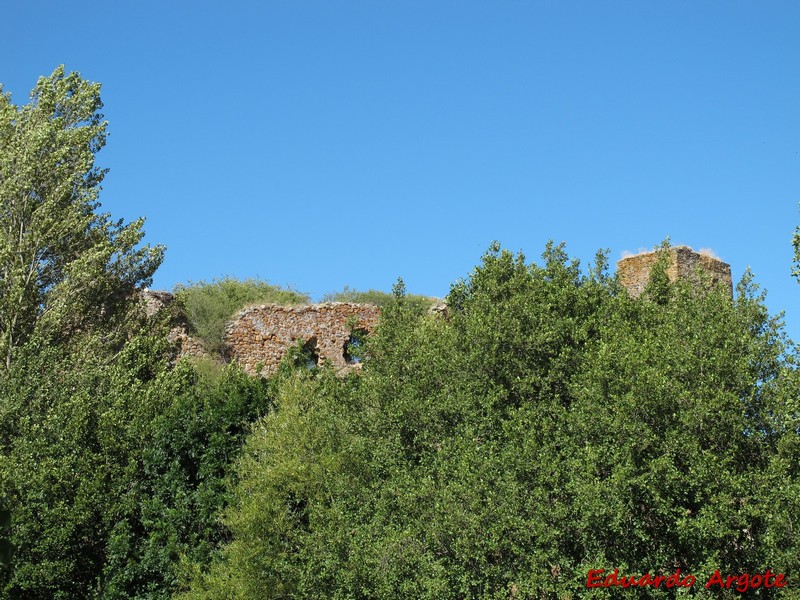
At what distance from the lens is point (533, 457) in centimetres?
1794

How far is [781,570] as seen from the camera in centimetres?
1617

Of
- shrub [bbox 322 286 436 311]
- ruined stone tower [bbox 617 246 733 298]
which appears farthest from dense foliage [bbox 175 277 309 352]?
ruined stone tower [bbox 617 246 733 298]

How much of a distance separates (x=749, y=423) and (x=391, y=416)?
6799 millimetres

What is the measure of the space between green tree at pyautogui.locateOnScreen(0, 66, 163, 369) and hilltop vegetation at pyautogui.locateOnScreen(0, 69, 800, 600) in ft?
0.33

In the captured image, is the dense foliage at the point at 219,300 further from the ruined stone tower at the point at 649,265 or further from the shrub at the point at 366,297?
the ruined stone tower at the point at 649,265

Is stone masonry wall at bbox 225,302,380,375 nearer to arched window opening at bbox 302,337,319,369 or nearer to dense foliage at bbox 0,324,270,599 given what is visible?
arched window opening at bbox 302,337,319,369

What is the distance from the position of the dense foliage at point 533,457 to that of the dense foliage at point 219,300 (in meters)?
16.7

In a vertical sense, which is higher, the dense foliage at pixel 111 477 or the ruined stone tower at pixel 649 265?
the ruined stone tower at pixel 649 265

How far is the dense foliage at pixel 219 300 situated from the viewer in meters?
39.8

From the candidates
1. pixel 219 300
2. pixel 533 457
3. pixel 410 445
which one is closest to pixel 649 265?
pixel 410 445

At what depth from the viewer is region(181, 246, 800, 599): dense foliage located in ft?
→ 54.5

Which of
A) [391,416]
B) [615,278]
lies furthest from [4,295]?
[615,278]

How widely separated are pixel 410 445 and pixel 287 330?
Answer: 12.8m

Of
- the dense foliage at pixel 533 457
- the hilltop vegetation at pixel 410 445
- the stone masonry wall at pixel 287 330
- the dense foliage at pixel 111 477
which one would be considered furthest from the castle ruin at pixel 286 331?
the dense foliage at pixel 533 457
